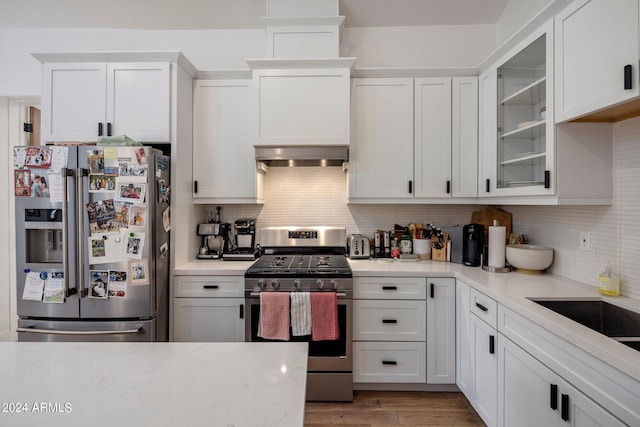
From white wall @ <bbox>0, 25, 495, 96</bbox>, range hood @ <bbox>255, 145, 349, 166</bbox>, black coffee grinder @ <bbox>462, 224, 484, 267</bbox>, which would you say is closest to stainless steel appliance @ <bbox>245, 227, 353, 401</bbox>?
range hood @ <bbox>255, 145, 349, 166</bbox>

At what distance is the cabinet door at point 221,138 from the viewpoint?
2.49m

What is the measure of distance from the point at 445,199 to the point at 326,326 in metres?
1.39

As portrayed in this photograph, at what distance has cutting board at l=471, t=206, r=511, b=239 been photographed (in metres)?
2.47

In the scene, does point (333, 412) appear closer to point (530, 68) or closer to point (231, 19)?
point (530, 68)

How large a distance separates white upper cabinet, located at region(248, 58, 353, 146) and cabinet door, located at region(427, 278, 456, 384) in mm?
1276

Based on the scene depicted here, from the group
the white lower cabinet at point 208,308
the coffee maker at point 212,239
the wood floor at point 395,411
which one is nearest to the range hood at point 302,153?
the coffee maker at point 212,239

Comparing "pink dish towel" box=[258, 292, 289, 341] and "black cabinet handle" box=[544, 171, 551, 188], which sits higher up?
"black cabinet handle" box=[544, 171, 551, 188]

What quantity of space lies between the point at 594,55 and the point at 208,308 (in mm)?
2618

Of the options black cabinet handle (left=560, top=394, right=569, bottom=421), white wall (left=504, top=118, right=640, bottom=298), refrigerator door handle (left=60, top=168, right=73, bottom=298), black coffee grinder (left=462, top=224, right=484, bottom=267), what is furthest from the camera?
black coffee grinder (left=462, top=224, right=484, bottom=267)

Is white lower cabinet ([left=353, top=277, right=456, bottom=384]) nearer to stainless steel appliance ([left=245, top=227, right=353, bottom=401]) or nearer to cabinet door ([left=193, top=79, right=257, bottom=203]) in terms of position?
stainless steel appliance ([left=245, top=227, right=353, bottom=401])

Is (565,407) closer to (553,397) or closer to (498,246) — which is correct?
(553,397)

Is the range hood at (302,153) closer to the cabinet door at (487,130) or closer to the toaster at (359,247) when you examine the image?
the toaster at (359,247)

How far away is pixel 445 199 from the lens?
2.51 metres

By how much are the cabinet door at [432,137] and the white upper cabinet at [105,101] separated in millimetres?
1926
